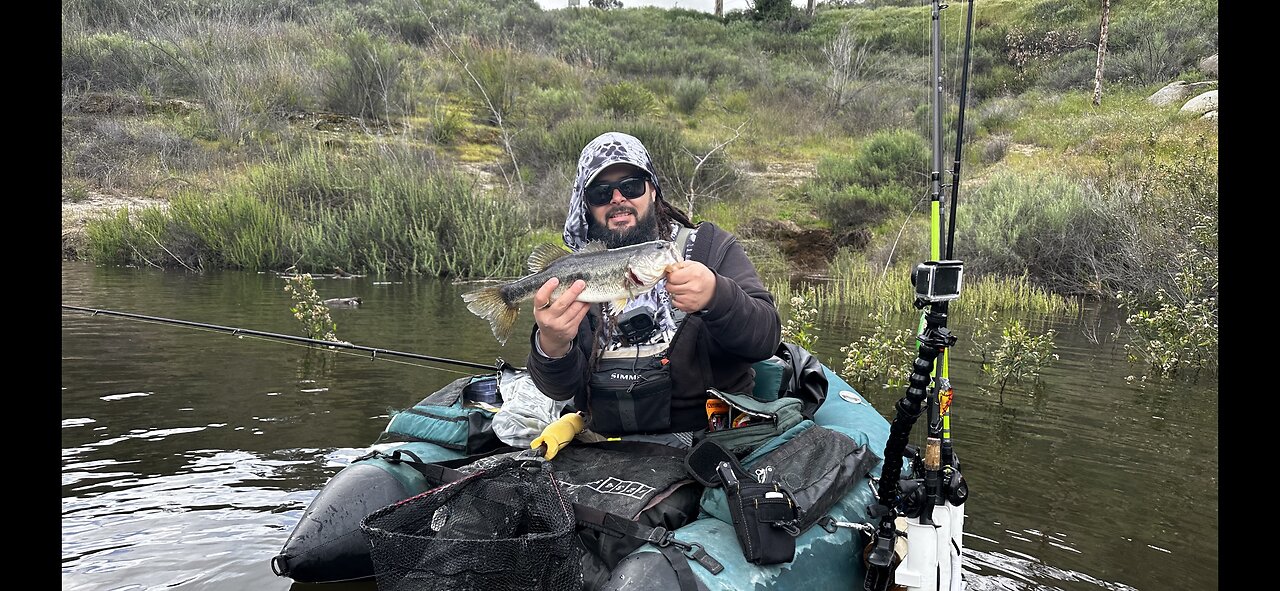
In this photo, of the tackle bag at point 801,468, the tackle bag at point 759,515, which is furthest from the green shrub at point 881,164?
the tackle bag at point 759,515

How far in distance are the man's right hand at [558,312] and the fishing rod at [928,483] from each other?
129cm

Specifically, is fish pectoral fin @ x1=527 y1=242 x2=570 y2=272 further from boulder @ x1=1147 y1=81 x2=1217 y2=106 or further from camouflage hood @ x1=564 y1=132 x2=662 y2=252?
boulder @ x1=1147 y1=81 x2=1217 y2=106

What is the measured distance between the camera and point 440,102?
25.0 meters

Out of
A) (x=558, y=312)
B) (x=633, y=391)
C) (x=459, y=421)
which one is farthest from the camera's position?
(x=459, y=421)

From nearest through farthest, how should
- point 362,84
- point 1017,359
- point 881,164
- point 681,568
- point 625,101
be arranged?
point 681,568 < point 1017,359 < point 881,164 < point 362,84 < point 625,101

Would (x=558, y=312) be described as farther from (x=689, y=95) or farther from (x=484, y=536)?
(x=689, y=95)

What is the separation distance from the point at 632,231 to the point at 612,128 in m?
19.0

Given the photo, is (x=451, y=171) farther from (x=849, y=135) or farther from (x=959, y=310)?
(x=849, y=135)

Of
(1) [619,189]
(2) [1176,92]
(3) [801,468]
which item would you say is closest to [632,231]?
(1) [619,189]

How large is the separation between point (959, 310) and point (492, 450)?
949 centimetres

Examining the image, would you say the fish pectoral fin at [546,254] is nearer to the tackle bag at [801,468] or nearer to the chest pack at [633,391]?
the chest pack at [633,391]

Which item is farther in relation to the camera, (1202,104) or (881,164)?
(1202,104)

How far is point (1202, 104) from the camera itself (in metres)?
22.4
